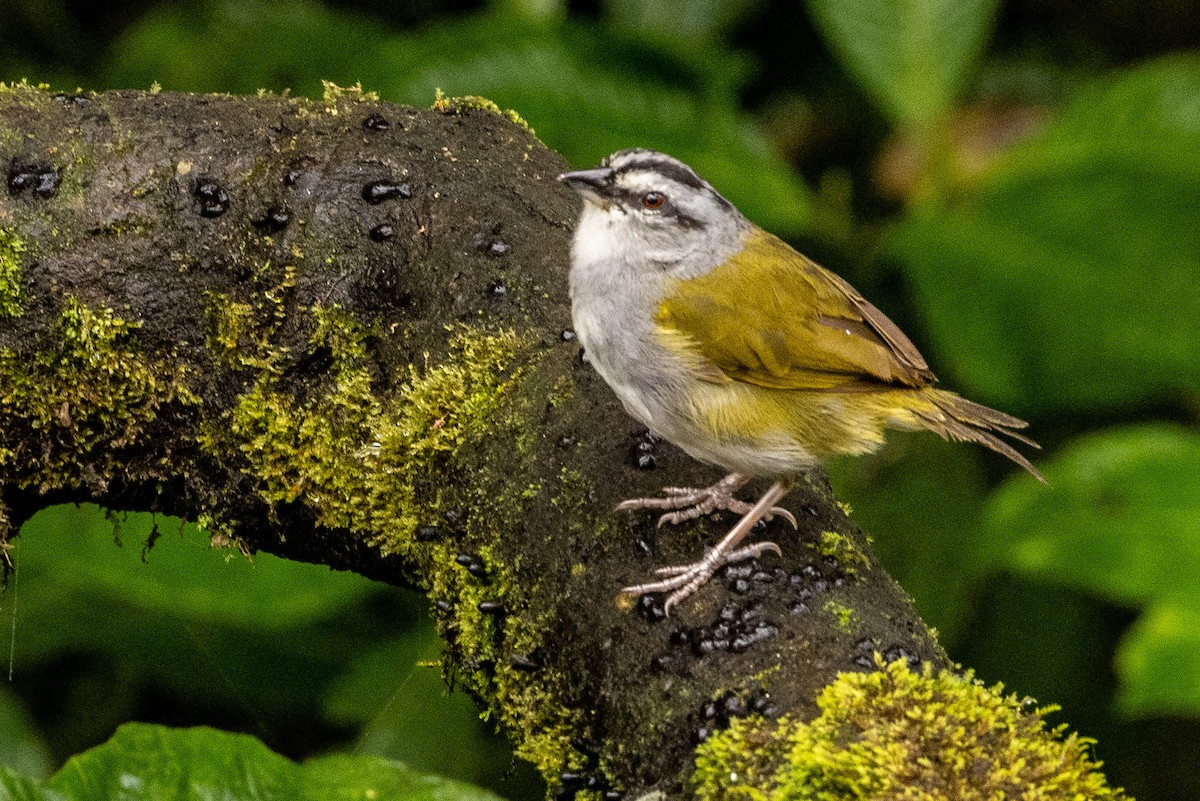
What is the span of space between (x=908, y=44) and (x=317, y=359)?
8.64 feet

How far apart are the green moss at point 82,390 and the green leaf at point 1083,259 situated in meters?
2.47

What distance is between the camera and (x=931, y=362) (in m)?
4.87

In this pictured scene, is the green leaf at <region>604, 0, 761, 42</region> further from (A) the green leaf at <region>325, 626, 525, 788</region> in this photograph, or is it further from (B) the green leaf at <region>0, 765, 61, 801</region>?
(B) the green leaf at <region>0, 765, 61, 801</region>

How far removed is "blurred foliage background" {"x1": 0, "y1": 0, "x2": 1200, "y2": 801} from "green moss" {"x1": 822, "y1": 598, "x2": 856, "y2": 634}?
156cm

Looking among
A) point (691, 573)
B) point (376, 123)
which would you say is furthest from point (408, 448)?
point (376, 123)

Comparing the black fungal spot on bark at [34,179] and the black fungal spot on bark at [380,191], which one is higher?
the black fungal spot on bark at [380,191]

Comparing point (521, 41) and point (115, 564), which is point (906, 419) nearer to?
point (521, 41)

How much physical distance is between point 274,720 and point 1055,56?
14.4 ft

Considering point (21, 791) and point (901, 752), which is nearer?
point (901, 752)

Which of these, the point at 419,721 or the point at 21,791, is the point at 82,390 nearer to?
the point at 21,791

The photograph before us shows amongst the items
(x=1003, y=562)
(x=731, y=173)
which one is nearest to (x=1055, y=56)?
(x=731, y=173)

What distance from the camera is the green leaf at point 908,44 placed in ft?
14.0

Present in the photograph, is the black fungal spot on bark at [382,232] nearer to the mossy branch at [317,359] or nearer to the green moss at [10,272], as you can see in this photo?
the mossy branch at [317,359]

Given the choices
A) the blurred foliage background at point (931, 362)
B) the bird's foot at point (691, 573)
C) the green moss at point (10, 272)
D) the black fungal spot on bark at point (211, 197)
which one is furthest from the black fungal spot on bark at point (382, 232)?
the blurred foliage background at point (931, 362)
